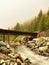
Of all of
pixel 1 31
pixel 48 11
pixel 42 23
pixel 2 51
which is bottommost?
pixel 2 51

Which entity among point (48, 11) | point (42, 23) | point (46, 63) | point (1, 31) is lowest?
point (46, 63)

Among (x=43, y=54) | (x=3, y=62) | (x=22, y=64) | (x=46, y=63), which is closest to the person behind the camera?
(x=3, y=62)

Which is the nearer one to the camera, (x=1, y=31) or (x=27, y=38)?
(x=1, y=31)

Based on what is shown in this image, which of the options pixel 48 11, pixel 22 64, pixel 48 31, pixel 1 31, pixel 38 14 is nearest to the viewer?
pixel 22 64

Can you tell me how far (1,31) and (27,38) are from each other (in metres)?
16.1

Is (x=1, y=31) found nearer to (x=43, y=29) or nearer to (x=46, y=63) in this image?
(x=46, y=63)

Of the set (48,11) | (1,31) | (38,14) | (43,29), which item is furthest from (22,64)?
(38,14)

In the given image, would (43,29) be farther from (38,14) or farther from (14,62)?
(14,62)

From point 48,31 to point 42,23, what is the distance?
4.79 m

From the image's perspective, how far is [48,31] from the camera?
1490 inches

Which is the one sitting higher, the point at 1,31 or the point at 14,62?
the point at 1,31

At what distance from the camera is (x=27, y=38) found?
38.2 m

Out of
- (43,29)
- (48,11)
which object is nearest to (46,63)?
(43,29)

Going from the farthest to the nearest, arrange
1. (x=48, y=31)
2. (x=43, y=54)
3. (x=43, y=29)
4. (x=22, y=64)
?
1. (x=43, y=29)
2. (x=48, y=31)
3. (x=43, y=54)
4. (x=22, y=64)
